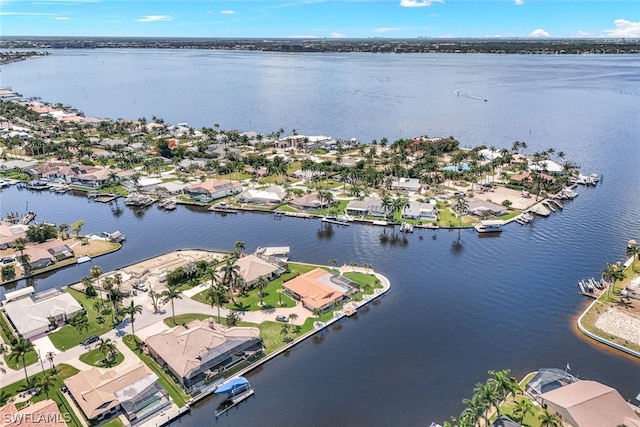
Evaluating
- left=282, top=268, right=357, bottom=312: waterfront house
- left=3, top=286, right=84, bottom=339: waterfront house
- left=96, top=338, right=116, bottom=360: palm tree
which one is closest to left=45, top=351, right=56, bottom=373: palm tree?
left=96, top=338, right=116, bottom=360: palm tree

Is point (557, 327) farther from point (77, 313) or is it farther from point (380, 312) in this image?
point (77, 313)

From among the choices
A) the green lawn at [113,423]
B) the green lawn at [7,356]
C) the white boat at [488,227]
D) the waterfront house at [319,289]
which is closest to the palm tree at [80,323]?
the green lawn at [7,356]

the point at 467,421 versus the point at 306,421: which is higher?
the point at 467,421

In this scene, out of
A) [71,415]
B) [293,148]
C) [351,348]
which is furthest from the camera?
[293,148]

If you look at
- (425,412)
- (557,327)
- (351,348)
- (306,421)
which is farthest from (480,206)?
(306,421)

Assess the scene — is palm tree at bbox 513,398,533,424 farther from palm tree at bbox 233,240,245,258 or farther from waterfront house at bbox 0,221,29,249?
waterfront house at bbox 0,221,29,249
